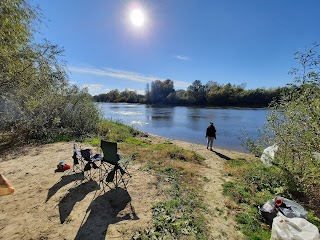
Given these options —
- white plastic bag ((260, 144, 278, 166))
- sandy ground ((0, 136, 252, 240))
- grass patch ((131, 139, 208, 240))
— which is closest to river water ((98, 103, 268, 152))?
white plastic bag ((260, 144, 278, 166))

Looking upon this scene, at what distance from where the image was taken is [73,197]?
14.8 ft

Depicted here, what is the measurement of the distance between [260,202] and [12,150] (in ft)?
30.0

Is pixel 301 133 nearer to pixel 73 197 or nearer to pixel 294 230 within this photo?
pixel 294 230

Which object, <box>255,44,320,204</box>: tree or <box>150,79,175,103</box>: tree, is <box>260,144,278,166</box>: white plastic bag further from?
<box>150,79,175,103</box>: tree

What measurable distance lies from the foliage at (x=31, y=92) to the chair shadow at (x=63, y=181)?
286 centimetres

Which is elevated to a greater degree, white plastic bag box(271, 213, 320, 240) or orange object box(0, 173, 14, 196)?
orange object box(0, 173, 14, 196)

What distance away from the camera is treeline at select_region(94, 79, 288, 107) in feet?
223

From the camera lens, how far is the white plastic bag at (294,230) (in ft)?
9.64

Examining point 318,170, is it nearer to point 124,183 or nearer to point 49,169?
point 124,183

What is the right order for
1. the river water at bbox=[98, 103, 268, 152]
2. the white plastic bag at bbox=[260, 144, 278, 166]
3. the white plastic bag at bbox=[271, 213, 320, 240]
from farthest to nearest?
the river water at bbox=[98, 103, 268, 152] → the white plastic bag at bbox=[260, 144, 278, 166] → the white plastic bag at bbox=[271, 213, 320, 240]

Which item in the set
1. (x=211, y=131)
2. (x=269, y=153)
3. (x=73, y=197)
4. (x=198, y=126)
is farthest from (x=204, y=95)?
(x=73, y=197)

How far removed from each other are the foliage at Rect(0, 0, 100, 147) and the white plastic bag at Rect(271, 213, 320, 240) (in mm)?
5883

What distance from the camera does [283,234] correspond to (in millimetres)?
3113

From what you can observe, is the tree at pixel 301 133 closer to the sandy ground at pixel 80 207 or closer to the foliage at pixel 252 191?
the foliage at pixel 252 191
